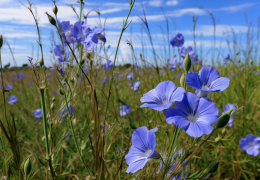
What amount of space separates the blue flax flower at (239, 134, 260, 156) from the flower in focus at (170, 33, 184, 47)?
1.70 metres

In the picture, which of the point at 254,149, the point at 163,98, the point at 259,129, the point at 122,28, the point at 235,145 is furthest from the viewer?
the point at 259,129

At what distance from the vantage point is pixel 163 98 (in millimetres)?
716

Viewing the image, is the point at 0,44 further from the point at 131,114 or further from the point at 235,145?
the point at 235,145

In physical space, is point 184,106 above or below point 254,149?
above

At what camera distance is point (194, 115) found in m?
0.64

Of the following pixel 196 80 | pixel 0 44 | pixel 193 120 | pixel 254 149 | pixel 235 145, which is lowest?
pixel 235 145

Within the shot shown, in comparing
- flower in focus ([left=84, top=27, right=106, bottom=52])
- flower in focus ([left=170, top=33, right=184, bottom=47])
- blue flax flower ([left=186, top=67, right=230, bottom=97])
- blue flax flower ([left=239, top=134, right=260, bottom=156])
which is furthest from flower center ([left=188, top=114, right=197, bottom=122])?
flower in focus ([left=170, top=33, right=184, bottom=47])

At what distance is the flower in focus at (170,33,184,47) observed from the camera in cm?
282

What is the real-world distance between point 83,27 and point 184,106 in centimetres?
81

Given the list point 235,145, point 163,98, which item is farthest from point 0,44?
point 235,145

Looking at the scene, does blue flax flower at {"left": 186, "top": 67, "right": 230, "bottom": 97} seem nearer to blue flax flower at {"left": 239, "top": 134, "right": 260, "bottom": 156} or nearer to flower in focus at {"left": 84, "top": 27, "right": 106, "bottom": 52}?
flower in focus at {"left": 84, "top": 27, "right": 106, "bottom": 52}

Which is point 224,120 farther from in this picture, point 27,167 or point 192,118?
point 27,167

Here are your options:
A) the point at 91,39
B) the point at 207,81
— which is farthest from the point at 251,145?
the point at 91,39

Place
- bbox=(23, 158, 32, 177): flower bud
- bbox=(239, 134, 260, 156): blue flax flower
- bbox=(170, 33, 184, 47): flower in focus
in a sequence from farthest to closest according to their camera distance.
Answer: bbox=(170, 33, 184, 47): flower in focus, bbox=(239, 134, 260, 156): blue flax flower, bbox=(23, 158, 32, 177): flower bud
